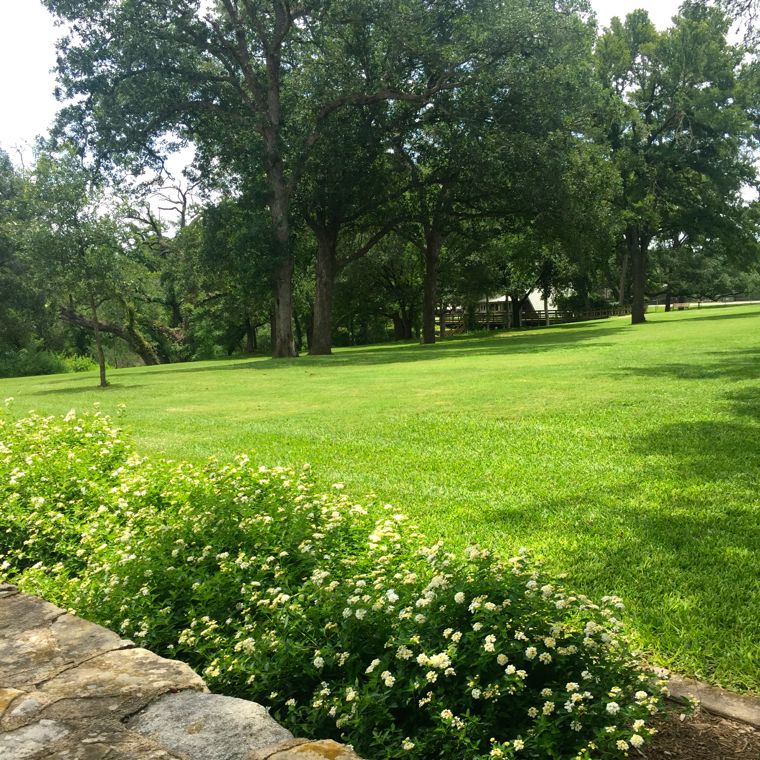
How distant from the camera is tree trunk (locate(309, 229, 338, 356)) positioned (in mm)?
30047

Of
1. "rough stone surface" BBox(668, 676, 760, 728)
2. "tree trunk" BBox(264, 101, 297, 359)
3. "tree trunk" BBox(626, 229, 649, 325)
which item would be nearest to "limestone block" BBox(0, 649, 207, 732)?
"rough stone surface" BBox(668, 676, 760, 728)

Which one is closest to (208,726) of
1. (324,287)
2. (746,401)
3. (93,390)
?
(746,401)

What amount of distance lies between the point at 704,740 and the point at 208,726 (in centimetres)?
170

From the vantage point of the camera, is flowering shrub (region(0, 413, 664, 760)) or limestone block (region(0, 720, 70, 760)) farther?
flowering shrub (region(0, 413, 664, 760))

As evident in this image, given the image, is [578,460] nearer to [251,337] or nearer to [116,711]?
[116,711]

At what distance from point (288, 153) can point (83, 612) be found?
25.7m

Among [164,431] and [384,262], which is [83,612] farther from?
[384,262]

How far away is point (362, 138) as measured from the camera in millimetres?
26672

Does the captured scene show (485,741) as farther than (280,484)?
No

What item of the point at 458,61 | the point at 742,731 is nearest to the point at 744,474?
the point at 742,731

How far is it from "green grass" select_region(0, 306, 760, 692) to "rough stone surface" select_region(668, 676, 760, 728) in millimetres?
80

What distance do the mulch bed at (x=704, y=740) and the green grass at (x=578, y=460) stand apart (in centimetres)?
29

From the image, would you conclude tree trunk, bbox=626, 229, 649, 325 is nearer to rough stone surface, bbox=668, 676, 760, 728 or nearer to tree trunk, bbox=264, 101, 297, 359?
tree trunk, bbox=264, 101, 297, 359

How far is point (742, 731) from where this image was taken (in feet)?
7.82
